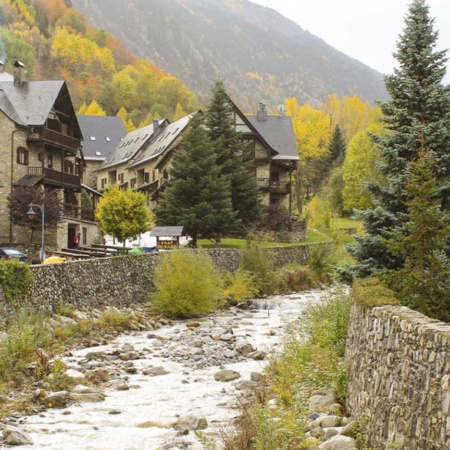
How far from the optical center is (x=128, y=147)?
7750 centimetres

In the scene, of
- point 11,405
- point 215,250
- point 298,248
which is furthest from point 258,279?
point 11,405

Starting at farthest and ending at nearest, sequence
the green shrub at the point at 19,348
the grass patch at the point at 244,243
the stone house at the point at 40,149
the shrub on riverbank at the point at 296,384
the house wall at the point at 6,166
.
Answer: the grass patch at the point at 244,243 < the stone house at the point at 40,149 < the house wall at the point at 6,166 < the green shrub at the point at 19,348 < the shrub on riverbank at the point at 296,384

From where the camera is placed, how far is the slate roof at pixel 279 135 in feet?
216

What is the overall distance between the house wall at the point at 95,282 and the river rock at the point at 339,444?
1481 cm

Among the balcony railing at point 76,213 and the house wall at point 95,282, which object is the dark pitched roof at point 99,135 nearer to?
the balcony railing at point 76,213

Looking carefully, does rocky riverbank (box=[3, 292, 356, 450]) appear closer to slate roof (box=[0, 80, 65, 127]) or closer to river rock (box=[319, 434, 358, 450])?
river rock (box=[319, 434, 358, 450])

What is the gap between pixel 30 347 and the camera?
1736cm

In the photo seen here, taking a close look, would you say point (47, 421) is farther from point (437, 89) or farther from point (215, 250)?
point (215, 250)

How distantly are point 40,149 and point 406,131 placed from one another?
1344 inches

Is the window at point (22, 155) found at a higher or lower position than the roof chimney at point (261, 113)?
lower

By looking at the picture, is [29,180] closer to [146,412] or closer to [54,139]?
[54,139]

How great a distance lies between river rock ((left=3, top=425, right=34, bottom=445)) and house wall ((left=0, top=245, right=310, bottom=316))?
986cm

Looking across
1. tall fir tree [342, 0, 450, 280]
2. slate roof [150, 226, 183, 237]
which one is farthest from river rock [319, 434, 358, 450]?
slate roof [150, 226, 183, 237]

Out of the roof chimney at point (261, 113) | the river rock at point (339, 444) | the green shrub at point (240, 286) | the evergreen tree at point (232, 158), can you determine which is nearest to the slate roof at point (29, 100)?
the evergreen tree at point (232, 158)
